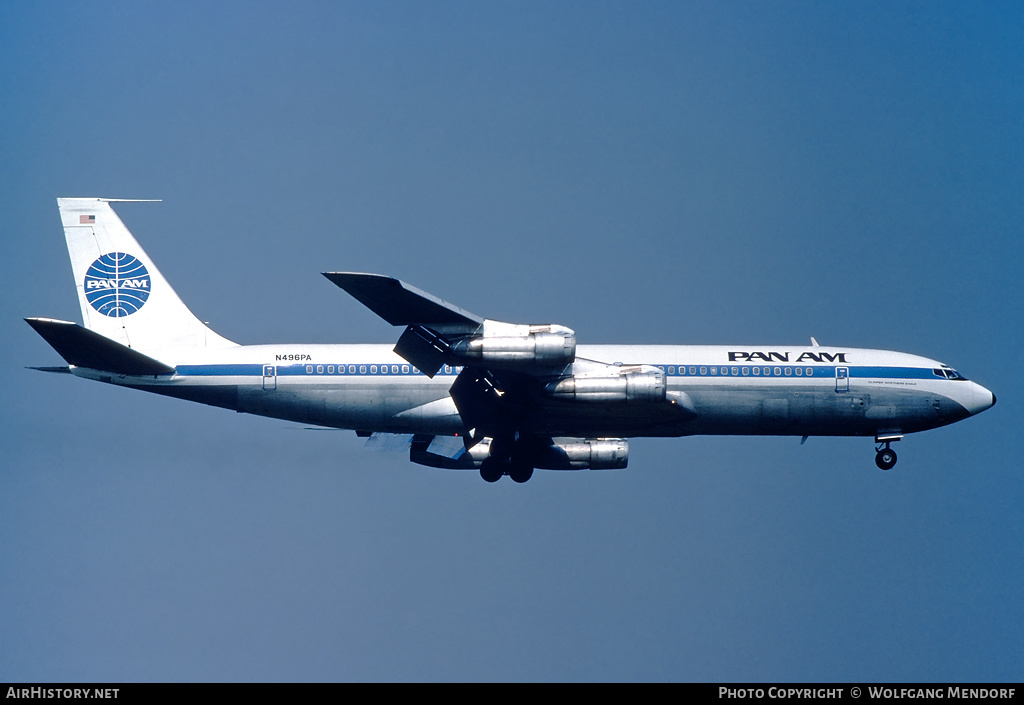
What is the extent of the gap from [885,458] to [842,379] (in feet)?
12.0

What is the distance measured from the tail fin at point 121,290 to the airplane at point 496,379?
0.05m

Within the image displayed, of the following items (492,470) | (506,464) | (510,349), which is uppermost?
(510,349)

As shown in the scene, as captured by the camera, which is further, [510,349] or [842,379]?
[842,379]

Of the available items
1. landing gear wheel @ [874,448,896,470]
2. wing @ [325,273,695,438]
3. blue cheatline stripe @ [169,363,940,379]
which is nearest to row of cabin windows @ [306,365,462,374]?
blue cheatline stripe @ [169,363,940,379]

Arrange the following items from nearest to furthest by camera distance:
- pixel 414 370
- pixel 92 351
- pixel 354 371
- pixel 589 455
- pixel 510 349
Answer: pixel 510 349 → pixel 92 351 → pixel 414 370 → pixel 354 371 → pixel 589 455

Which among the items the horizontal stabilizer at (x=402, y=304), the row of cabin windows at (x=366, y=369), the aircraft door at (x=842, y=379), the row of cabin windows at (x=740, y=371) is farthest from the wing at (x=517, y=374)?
the aircraft door at (x=842, y=379)

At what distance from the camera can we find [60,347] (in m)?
37.8

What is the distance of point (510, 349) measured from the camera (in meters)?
36.0

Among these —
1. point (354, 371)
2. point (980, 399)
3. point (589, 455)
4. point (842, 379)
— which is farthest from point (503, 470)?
point (980, 399)

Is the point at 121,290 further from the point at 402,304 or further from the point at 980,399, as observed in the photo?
the point at 980,399

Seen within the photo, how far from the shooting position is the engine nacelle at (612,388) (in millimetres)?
37625

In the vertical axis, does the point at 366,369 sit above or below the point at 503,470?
above
